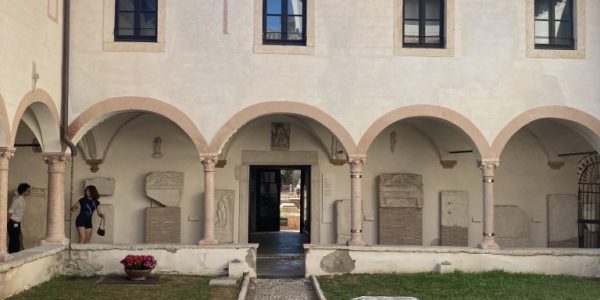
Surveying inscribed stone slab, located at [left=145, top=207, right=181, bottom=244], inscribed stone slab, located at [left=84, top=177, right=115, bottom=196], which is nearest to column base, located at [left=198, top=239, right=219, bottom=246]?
inscribed stone slab, located at [left=145, top=207, right=181, bottom=244]

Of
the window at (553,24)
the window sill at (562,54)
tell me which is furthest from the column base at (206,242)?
the window at (553,24)

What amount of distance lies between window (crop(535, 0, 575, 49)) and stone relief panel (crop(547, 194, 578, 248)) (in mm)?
3968

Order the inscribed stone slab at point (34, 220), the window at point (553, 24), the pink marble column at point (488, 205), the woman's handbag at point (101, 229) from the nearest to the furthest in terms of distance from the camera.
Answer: the pink marble column at point (488, 205) → the window at point (553, 24) → the woman's handbag at point (101, 229) → the inscribed stone slab at point (34, 220)

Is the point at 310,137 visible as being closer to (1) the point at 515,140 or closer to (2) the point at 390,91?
(2) the point at 390,91

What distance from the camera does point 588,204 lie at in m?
14.6

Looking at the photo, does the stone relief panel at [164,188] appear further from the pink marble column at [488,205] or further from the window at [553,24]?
the window at [553,24]

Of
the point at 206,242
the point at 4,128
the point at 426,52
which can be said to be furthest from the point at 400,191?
the point at 4,128

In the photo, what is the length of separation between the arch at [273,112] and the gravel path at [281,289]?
8.44 feet

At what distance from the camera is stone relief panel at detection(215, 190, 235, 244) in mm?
14062

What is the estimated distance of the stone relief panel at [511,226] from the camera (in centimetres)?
1455

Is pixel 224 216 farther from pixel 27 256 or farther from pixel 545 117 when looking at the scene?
pixel 545 117

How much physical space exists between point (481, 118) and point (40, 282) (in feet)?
27.4

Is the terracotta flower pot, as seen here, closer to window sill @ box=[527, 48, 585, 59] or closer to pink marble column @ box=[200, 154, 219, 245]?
pink marble column @ box=[200, 154, 219, 245]

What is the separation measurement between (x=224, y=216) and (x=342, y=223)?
8.63ft
